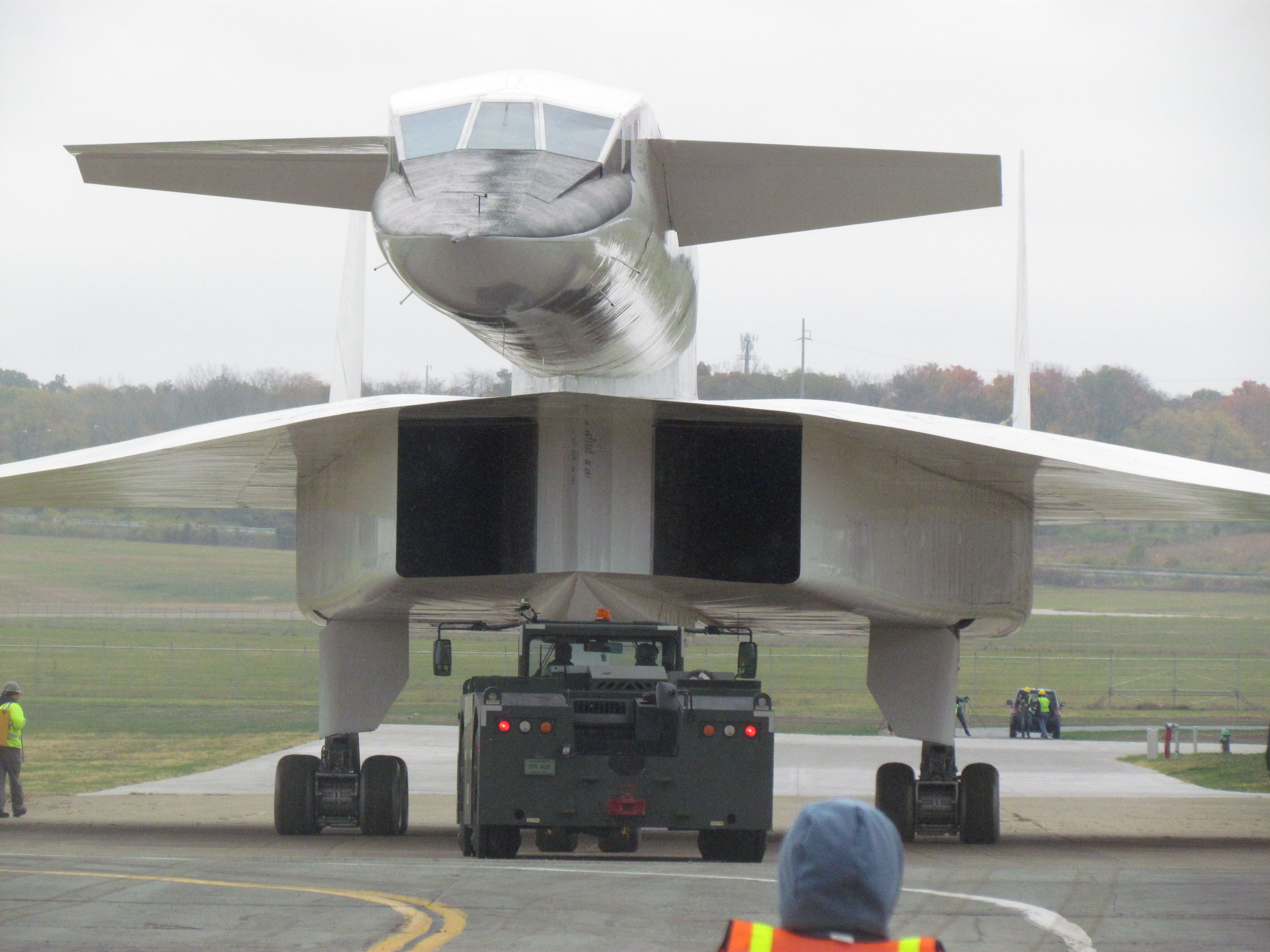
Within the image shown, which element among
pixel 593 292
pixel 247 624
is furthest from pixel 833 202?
pixel 247 624

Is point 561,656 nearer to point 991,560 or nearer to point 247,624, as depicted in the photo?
point 991,560

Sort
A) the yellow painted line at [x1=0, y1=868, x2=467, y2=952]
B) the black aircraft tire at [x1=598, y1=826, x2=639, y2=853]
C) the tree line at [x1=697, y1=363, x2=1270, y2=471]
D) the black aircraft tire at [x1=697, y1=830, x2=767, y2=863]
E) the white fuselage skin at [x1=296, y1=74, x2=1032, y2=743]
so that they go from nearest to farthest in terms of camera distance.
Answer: the yellow painted line at [x1=0, y1=868, x2=467, y2=952] < the white fuselage skin at [x1=296, y1=74, x2=1032, y2=743] < the black aircraft tire at [x1=598, y1=826, x2=639, y2=853] < the black aircraft tire at [x1=697, y1=830, x2=767, y2=863] < the tree line at [x1=697, y1=363, x2=1270, y2=471]

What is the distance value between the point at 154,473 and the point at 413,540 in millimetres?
2821

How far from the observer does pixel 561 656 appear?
11.5 m

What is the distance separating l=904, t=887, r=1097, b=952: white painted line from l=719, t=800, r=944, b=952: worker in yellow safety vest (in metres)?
4.79

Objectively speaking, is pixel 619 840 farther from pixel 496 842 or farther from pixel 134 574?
pixel 134 574

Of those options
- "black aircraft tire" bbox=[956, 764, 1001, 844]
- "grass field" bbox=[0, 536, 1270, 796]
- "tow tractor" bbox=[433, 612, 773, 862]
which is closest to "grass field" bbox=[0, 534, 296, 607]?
"grass field" bbox=[0, 536, 1270, 796]

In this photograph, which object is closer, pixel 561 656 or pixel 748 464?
pixel 748 464

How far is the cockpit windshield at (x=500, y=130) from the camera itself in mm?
7754

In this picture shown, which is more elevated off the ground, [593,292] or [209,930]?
[593,292]

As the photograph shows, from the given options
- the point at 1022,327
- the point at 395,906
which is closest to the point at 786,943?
the point at 395,906

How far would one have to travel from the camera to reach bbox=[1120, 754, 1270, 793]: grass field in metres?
20.7

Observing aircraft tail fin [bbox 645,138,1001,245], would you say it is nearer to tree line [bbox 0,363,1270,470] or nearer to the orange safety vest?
the orange safety vest

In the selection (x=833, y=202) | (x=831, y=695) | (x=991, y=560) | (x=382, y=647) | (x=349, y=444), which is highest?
(x=833, y=202)
